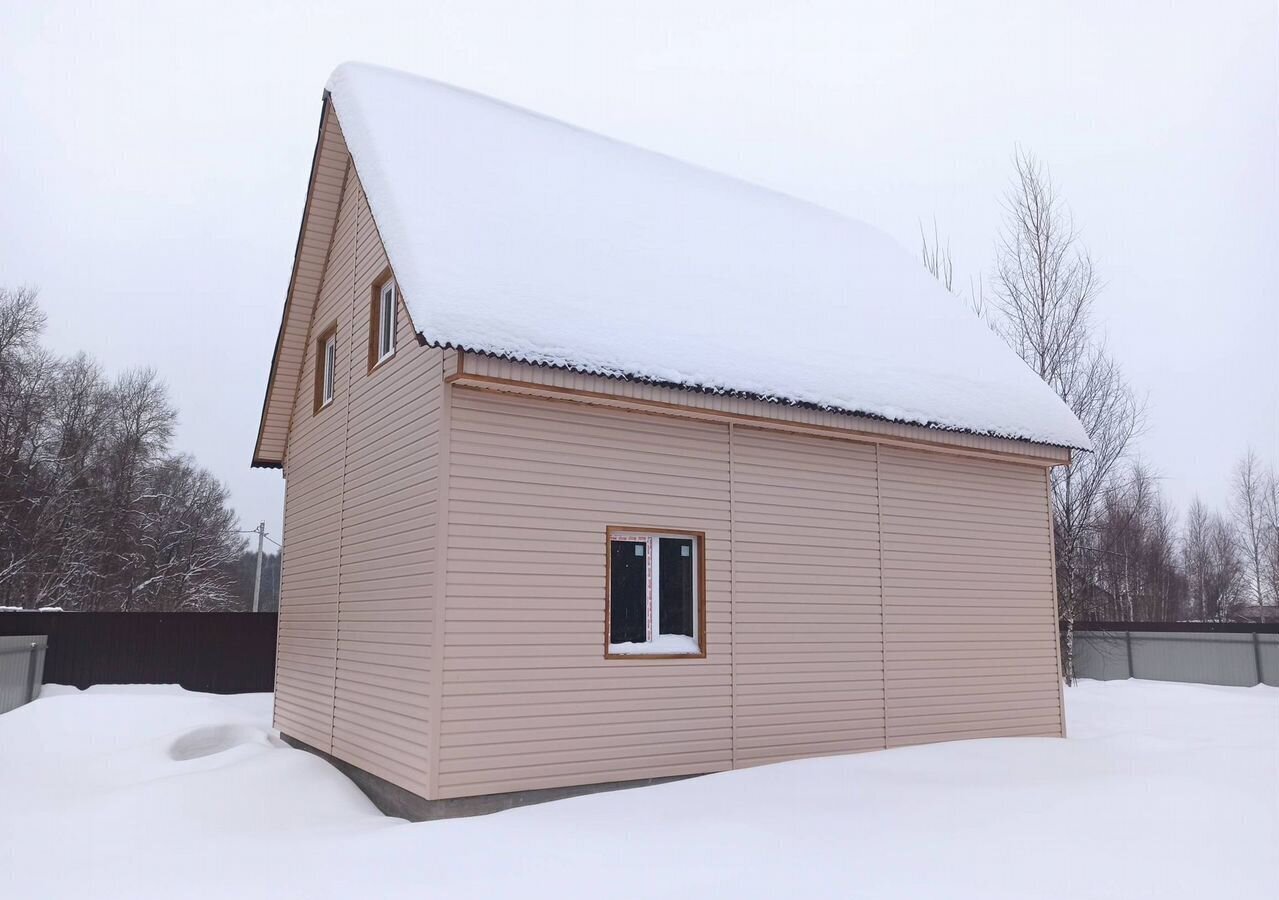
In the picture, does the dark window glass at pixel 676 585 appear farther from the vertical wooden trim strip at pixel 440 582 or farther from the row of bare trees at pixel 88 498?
the row of bare trees at pixel 88 498

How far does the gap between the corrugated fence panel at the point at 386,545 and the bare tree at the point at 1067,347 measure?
15.6 meters

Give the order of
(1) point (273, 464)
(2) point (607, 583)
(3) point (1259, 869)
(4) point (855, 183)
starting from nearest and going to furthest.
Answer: (3) point (1259, 869), (2) point (607, 583), (1) point (273, 464), (4) point (855, 183)

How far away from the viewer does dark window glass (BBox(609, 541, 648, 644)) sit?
866 centimetres

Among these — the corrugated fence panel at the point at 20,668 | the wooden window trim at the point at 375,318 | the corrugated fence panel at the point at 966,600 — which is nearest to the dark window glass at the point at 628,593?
the corrugated fence panel at the point at 966,600

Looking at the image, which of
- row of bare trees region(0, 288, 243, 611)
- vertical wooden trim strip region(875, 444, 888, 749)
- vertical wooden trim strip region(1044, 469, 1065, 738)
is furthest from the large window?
row of bare trees region(0, 288, 243, 611)

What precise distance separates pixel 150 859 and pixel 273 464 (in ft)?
26.1

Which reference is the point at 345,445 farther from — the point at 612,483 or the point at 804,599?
the point at 804,599

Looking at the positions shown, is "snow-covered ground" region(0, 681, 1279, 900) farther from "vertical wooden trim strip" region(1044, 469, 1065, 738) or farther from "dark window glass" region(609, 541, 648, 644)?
"dark window glass" region(609, 541, 648, 644)

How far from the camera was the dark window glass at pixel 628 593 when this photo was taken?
28.4ft

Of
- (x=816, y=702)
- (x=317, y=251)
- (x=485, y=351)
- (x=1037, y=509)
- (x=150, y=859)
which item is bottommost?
(x=150, y=859)

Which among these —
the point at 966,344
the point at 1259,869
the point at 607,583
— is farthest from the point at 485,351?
the point at 966,344

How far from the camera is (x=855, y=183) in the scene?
11994cm

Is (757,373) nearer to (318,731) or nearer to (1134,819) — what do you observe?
(1134,819)

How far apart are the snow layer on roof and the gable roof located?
0.02 metres
